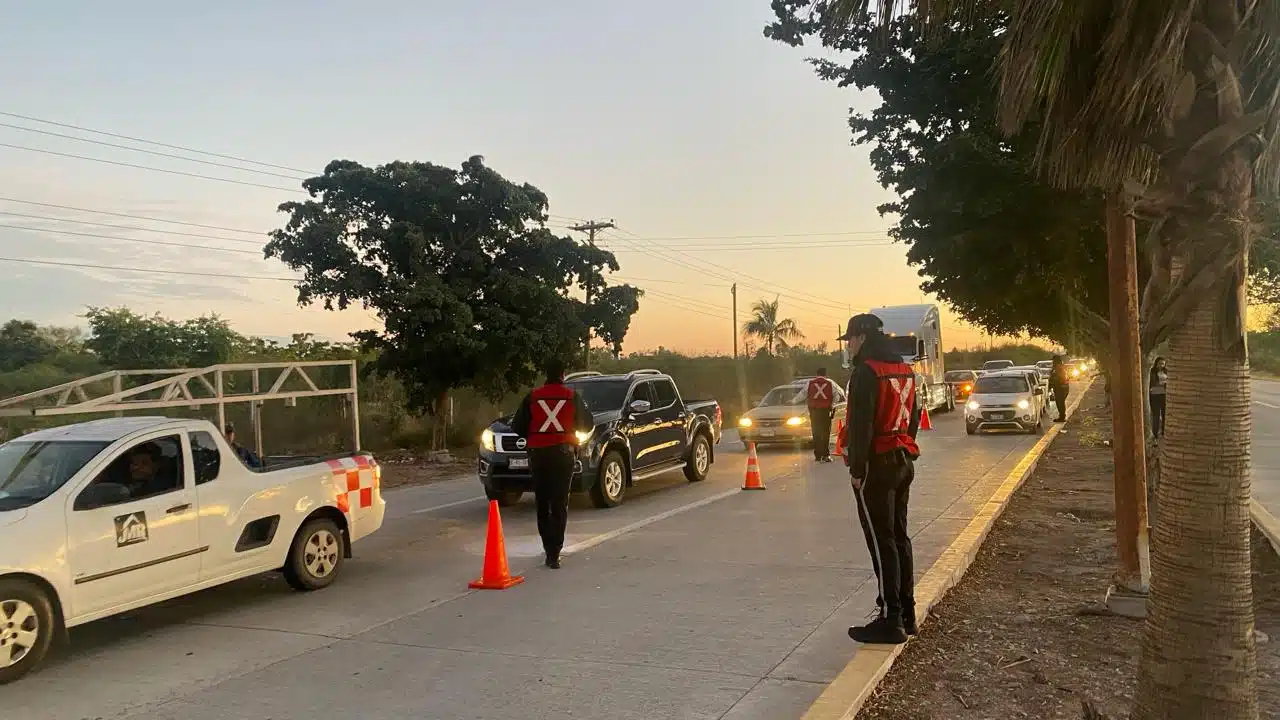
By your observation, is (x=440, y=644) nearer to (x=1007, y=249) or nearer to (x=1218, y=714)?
(x=1218, y=714)

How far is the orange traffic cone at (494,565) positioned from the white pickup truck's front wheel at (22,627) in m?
3.14

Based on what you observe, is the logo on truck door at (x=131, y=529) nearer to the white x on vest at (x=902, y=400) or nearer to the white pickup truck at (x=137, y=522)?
the white pickup truck at (x=137, y=522)

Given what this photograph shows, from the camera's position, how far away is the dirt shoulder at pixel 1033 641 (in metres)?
5.01

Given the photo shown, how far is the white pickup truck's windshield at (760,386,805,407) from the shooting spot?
21984 millimetres

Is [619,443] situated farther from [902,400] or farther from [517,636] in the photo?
[902,400]

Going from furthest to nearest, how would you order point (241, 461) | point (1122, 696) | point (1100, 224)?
1. point (1100, 224)
2. point (241, 461)
3. point (1122, 696)

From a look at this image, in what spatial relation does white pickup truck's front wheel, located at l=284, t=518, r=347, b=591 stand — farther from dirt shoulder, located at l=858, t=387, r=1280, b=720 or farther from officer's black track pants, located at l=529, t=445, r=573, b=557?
dirt shoulder, located at l=858, t=387, r=1280, b=720

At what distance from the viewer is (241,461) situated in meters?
7.72

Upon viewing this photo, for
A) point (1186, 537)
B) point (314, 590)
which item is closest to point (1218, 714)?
point (1186, 537)

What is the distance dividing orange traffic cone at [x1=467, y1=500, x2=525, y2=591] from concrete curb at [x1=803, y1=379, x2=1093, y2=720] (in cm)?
337

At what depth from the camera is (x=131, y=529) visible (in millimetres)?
6574

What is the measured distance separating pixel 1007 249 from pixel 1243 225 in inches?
416

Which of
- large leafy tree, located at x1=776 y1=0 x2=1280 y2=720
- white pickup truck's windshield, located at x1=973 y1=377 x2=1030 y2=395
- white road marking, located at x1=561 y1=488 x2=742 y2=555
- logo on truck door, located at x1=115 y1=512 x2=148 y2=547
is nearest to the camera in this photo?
large leafy tree, located at x1=776 y1=0 x2=1280 y2=720

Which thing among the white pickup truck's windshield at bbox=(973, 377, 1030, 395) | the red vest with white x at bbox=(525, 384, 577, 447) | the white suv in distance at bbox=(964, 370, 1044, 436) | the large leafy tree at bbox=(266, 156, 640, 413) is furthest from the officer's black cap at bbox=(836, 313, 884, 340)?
the white pickup truck's windshield at bbox=(973, 377, 1030, 395)
